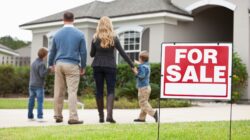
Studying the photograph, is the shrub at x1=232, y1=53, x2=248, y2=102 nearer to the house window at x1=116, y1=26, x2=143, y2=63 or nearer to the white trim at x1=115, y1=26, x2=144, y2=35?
the white trim at x1=115, y1=26, x2=144, y2=35

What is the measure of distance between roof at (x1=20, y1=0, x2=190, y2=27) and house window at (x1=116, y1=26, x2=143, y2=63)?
72cm

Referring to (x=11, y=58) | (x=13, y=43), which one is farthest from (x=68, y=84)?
(x=13, y=43)

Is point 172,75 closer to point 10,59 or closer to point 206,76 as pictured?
point 206,76

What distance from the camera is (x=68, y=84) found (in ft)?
30.1

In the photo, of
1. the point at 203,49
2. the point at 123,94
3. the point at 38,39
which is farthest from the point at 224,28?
the point at 203,49

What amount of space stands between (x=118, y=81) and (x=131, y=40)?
10.5 feet

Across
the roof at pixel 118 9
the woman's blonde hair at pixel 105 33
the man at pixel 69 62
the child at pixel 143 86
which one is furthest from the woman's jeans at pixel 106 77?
the roof at pixel 118 9

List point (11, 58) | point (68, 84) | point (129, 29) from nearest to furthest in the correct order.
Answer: point (68, 84)
point (129, 29)
point (11, 58)

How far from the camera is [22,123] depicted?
30.7 feet

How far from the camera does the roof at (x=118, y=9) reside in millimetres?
21156

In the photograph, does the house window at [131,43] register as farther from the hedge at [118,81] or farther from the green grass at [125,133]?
the green grass at [125,133]

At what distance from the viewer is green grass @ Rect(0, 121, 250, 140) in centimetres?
679

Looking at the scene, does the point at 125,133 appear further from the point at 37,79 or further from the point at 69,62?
the point at 37,79

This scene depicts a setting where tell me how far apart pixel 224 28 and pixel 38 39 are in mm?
9832
